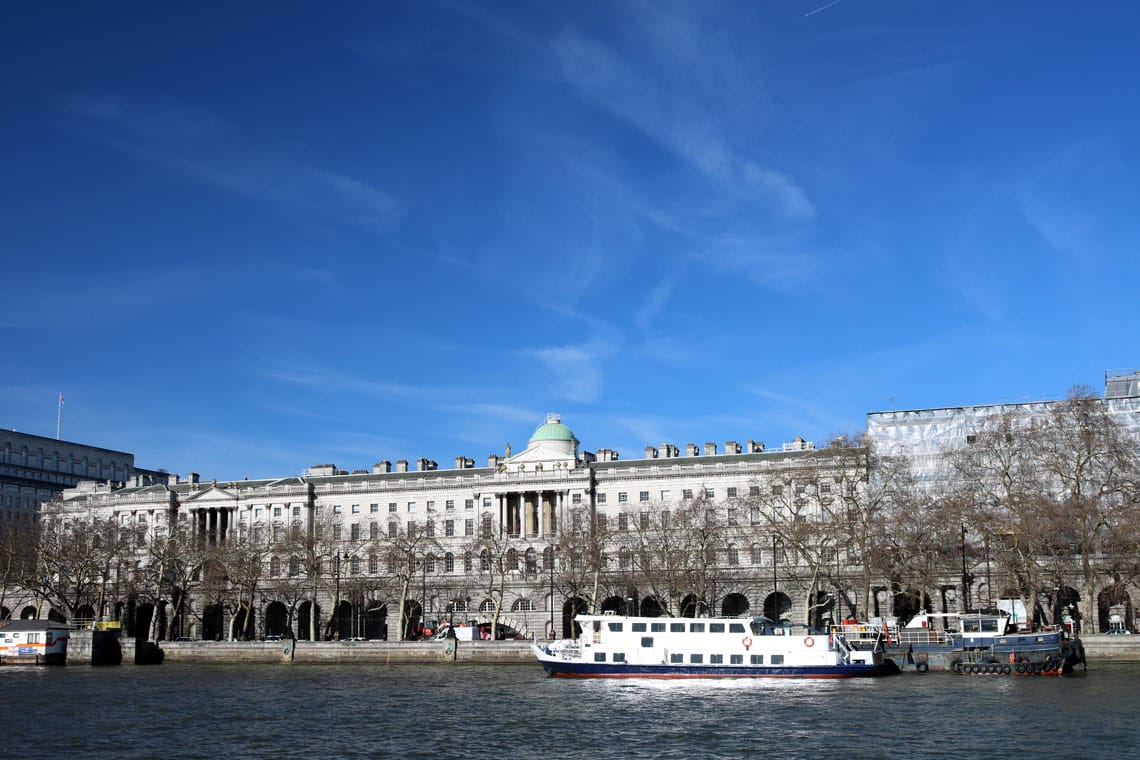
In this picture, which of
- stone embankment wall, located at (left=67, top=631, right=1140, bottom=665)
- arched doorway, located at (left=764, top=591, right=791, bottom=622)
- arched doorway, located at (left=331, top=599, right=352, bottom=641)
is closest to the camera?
stone embankment wall, located at (left=67, top=631, right=1140, bottom=665)

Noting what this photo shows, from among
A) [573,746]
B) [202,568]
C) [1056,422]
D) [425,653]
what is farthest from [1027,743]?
[202,568]

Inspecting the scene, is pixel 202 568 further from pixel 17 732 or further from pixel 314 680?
pixel 17 732

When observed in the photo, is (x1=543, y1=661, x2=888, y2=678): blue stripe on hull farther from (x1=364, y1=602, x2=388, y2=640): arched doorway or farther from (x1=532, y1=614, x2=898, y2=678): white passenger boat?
(x1=364, y1=602, x2=388, y2=640): arched doorway

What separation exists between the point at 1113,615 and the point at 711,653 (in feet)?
157

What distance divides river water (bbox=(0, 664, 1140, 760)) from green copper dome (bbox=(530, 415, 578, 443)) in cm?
5875

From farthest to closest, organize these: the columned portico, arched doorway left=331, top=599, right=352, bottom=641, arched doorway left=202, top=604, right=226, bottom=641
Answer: arched doorway left=202, top=604, right=226, bottom=641
the columned portico
arched doorway left=331, top=599, right=352, bottom=641

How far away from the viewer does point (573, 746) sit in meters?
49.4

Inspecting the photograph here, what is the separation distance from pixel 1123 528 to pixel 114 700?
219 feet

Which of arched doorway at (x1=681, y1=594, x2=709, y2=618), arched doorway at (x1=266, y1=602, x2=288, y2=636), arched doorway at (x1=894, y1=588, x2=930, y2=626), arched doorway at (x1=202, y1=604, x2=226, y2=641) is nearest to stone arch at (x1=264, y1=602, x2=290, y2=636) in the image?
arched doorway at (x1=266, y1=602, x2=288, y2=636)

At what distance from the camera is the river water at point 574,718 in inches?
1908

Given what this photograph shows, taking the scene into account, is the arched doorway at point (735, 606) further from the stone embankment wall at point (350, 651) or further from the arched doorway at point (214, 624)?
the arched doorway at point (214, 624)

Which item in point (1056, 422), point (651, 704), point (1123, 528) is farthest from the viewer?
point (1056, 422)

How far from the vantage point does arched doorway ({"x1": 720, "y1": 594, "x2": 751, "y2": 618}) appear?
124 m

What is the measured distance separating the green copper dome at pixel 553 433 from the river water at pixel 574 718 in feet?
193
